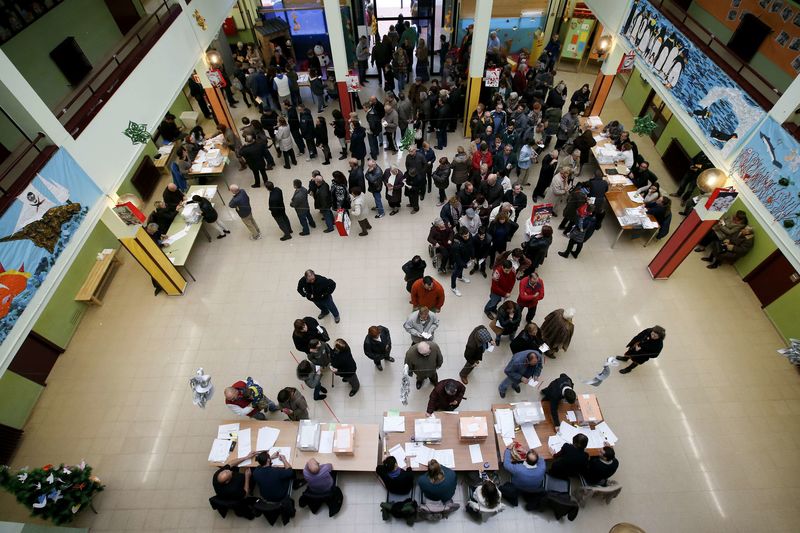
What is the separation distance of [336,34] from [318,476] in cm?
978

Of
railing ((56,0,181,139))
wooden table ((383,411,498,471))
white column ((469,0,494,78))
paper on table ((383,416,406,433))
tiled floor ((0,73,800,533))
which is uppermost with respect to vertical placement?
railing ((56,0,181,139))

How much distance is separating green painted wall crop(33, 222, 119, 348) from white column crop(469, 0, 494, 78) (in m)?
9.89

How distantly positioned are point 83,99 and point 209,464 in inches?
264

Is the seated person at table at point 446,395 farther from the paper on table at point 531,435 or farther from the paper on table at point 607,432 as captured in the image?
the paper on table at point 607,432

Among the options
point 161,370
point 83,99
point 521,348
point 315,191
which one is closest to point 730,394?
point 521,348

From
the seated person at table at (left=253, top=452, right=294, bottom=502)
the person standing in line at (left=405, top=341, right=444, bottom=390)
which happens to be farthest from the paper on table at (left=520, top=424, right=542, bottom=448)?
the seated person at table at (left=253, top=452, right=294, bottom=502)

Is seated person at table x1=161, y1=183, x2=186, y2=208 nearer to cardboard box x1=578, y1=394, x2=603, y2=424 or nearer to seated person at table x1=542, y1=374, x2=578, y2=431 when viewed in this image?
seated person at table x1=542, y1=374, x2=578, y2=431

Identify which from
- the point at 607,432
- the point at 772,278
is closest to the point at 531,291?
the point at 607,432

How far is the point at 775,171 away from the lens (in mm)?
5914

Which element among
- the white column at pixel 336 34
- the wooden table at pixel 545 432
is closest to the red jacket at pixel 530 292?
the wooden table at pixel 545 432

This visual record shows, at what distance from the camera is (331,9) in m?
9.93

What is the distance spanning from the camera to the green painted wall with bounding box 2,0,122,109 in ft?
25.6

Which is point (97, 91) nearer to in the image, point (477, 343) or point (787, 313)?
point (477, 343)

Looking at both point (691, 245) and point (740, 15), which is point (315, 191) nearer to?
point (691, 245)
